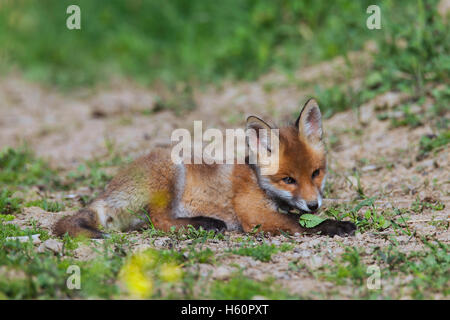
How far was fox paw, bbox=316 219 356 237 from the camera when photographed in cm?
410

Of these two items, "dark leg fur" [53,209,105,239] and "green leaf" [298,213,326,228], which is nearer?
"dark leg fur" [53,209,105,239]

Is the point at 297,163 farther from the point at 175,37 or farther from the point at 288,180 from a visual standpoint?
the point at 175,37

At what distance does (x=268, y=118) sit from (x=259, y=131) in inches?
105

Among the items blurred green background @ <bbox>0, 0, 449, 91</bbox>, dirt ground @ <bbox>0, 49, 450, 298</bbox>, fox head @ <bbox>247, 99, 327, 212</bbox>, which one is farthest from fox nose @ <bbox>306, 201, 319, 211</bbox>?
blurred green background @ <bbox>0, 0, 449, 91</bbox>

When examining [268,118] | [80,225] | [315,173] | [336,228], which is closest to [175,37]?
[268,118]

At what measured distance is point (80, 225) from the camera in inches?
163

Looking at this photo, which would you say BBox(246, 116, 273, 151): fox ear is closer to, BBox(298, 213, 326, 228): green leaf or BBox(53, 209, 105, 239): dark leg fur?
BBox(298, 213, 326, 228): green leaf

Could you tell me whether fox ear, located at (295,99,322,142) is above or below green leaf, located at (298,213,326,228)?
above

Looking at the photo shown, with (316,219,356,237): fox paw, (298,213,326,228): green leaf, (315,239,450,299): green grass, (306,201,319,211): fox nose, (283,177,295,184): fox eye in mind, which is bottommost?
(315,239,450,299): green grass

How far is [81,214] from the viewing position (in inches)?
170

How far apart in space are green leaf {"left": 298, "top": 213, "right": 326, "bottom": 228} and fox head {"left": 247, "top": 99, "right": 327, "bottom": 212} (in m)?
0.07

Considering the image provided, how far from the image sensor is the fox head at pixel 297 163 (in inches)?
166

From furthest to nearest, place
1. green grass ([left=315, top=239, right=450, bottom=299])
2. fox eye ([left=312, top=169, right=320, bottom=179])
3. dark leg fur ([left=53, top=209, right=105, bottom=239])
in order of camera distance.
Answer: fox eye ([left=312, top=169, right=320, bottom=179])
dark leg fur ([left=53, top=209, right=105, bottom=239])
green grass ([left=315, top=239, right=450, bottom=299])
